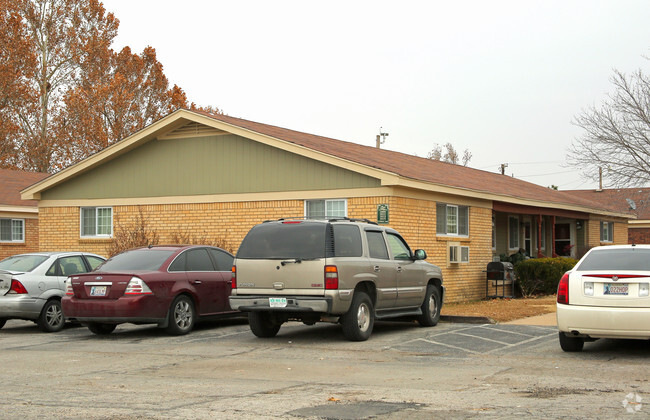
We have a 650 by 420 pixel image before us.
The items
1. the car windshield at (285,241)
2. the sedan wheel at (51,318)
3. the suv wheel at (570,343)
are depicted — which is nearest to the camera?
the suv wheel at (570,343)

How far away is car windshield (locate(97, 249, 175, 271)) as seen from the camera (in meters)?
14.2

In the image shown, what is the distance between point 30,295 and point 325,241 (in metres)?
5.78

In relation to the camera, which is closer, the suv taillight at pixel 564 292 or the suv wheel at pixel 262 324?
the suv taillight at pixel 564 292

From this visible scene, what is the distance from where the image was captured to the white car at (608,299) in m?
10.6

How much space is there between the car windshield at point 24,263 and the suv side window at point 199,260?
294 centimetres

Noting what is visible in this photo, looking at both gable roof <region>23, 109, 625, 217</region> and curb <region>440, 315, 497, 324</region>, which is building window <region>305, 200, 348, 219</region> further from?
curb <region>440, 315, 497, 324</region>

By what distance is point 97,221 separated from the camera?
2325 centimetres

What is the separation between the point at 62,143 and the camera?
153 feet

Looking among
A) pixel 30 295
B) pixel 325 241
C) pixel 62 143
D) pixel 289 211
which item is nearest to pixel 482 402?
pixel 325 241

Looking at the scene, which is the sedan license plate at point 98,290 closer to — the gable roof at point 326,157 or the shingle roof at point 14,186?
the gable roof at point 326,157

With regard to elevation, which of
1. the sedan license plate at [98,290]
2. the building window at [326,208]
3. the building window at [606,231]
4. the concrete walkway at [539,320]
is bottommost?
the concrete walkway at [539,320]

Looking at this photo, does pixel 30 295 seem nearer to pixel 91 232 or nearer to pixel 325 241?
pixel 325 241

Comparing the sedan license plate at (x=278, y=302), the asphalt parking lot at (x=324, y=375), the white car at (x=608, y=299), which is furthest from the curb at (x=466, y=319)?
the sedan license plate at (x=278, y=302)

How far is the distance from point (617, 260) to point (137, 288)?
23.9 feet
